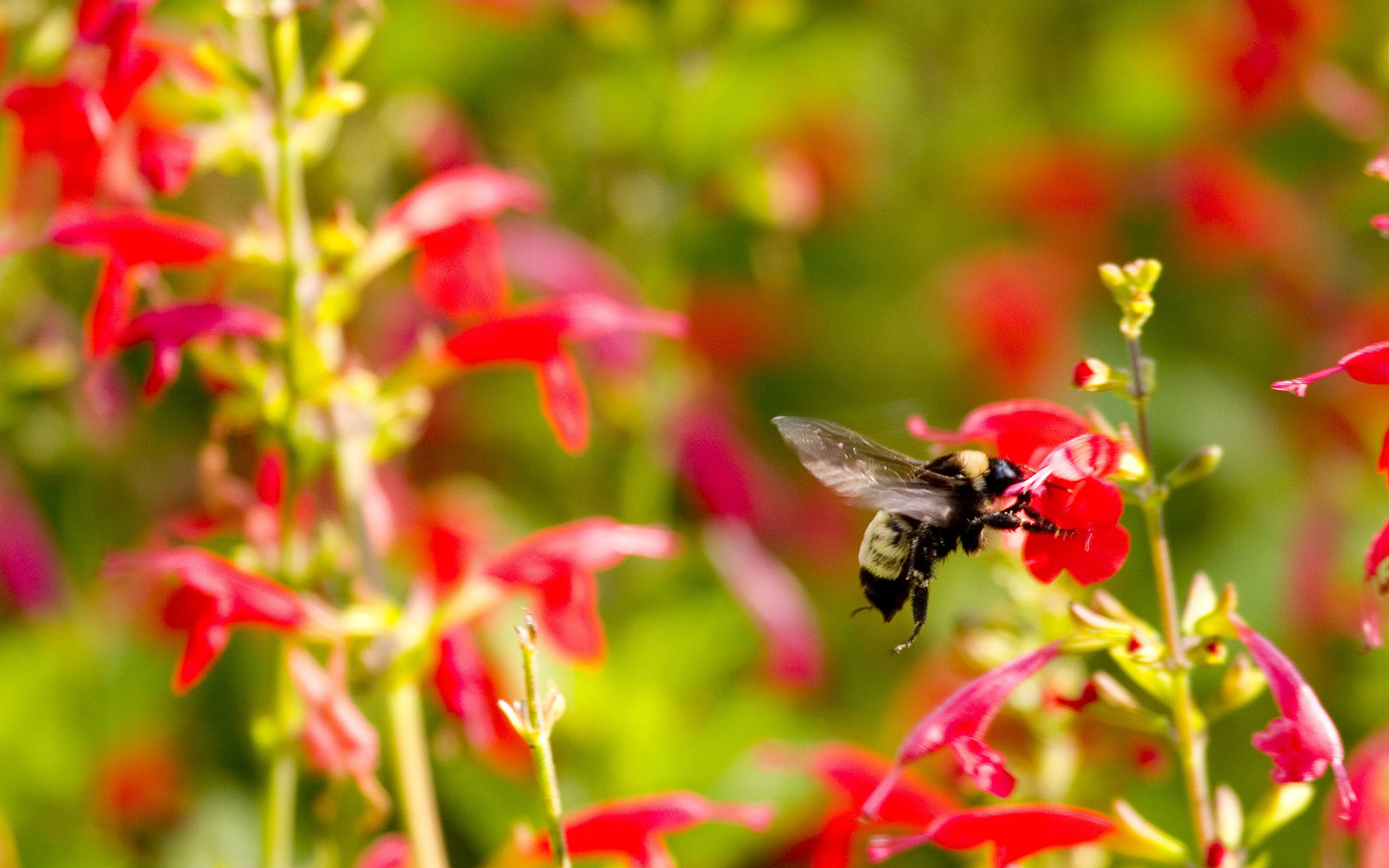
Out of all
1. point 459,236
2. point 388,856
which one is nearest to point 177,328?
point 459,236

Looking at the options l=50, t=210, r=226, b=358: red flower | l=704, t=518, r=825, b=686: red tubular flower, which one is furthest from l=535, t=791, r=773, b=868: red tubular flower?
l=704, t=518, r=825, b=686: red tubular flower

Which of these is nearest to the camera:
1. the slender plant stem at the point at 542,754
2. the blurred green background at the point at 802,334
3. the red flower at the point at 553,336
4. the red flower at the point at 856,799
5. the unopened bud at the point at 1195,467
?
the slender plant stem at the point at 542,754

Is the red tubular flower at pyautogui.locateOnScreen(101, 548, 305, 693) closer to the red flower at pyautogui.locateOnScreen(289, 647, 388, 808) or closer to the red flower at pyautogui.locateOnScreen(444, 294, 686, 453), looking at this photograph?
the red flower at pyautogui.locateOnScreen(289, 647, 388, 808)

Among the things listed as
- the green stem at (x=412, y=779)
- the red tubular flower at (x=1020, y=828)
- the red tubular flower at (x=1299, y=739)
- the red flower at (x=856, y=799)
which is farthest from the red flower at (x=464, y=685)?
the red tubular flower at (x=1299, y=739)

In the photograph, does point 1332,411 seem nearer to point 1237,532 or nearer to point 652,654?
point 1237,532

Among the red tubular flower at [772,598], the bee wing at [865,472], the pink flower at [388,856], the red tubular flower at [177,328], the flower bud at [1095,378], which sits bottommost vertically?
the red tubular flower at [772,598]

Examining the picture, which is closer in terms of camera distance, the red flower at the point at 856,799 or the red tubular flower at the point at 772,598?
the red flower at the point at 856,799

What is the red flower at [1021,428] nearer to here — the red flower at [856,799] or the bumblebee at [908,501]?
the bumblebee at [908,501]

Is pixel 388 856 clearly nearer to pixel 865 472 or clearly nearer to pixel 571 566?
pixel 571 566

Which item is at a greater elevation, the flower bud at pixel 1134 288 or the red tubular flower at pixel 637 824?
the flower bud at pixel 1134 288
